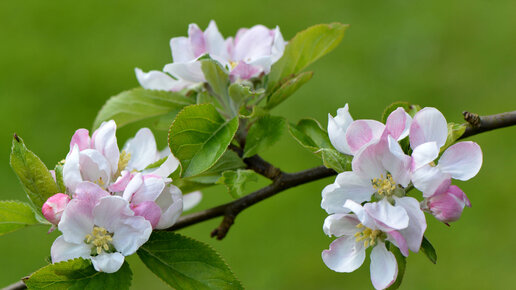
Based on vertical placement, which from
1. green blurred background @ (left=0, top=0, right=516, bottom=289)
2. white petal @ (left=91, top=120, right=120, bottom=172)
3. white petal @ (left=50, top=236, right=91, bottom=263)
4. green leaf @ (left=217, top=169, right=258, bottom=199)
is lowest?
green blurred background @ (left=0, top=0, right=516, bottom=289)

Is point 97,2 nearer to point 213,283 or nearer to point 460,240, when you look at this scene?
point 460,240

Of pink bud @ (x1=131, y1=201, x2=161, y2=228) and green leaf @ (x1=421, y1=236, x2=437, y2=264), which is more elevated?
pink bud @ (x1=131, y1=201, x2=161, y2=228)

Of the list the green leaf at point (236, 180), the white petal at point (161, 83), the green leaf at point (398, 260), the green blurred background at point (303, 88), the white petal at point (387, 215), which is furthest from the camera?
the green blurred background at point (303, 88)

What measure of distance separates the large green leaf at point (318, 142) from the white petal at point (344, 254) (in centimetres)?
9

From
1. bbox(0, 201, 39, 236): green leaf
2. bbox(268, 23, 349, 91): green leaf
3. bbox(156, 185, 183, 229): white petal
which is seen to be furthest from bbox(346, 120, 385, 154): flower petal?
bbox(0, 201, 39, 236): green leaf

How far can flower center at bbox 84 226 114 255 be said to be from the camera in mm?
841

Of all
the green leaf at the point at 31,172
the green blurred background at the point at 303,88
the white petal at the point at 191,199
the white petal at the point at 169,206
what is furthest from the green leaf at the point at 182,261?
the green blurred background at the point at 303,88

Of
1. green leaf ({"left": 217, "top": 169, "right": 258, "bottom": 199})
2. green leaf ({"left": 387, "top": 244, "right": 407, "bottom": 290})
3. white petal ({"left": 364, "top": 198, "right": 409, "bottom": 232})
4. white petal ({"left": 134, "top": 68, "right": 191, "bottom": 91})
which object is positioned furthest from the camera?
white petal ({"left": 134, "top": 68, "right": 191, "bottom": 91})

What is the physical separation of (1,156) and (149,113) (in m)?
2.44

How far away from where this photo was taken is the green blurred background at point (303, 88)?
292 centimetres

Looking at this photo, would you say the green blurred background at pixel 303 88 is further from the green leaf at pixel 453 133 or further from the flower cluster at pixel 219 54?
the green leaf at pixel 453 133

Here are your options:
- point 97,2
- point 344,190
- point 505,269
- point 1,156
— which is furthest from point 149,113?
point 97,2

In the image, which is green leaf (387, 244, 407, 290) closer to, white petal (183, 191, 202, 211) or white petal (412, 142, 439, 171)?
white petal (412, 142, 439, 171)

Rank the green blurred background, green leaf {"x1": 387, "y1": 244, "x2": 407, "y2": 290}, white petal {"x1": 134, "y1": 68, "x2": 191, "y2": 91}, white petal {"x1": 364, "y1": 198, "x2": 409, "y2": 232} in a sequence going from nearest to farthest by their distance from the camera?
white petal {"x1": 364, "y1": 198, "x2": 409, "y2": 232} → green leaf {"x1": 387, "y1": 244, "x2": 407, "y2": 290} → white petal {"x1": 134, "y1": 68, "x2": 191, "y2": 91} → the green blurred background
